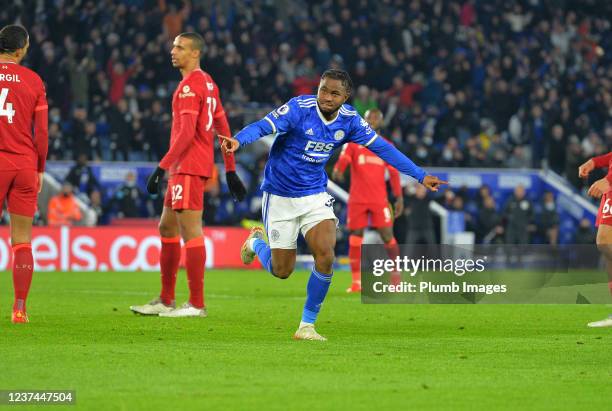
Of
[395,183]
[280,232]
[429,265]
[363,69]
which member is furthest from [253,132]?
[363,69]

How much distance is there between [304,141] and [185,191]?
202cm

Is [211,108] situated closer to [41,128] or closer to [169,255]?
[169,255]

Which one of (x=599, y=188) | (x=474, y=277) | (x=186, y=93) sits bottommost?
(x=474, y=277)

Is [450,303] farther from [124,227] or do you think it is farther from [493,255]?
[124,227]

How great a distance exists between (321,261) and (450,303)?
3.88 meters

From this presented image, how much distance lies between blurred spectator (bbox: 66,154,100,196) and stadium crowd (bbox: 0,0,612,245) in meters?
0.47

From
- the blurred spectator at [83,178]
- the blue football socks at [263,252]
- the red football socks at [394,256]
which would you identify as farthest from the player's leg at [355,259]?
the blurred spectator at [83,178]

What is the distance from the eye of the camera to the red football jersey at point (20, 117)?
9391 millimetres

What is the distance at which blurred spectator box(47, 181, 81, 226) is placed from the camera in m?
21.5

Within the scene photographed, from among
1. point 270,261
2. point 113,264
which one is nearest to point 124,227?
point 113,264

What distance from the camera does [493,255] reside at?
11.9m

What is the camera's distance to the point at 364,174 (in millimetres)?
15688

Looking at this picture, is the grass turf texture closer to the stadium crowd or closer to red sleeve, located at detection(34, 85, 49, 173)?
red sleeve, located at detection(34, 85, 49, 173)

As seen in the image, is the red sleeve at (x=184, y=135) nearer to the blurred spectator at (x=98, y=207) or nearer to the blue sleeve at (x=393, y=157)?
the blue sleeve at (x=393, y=157)
